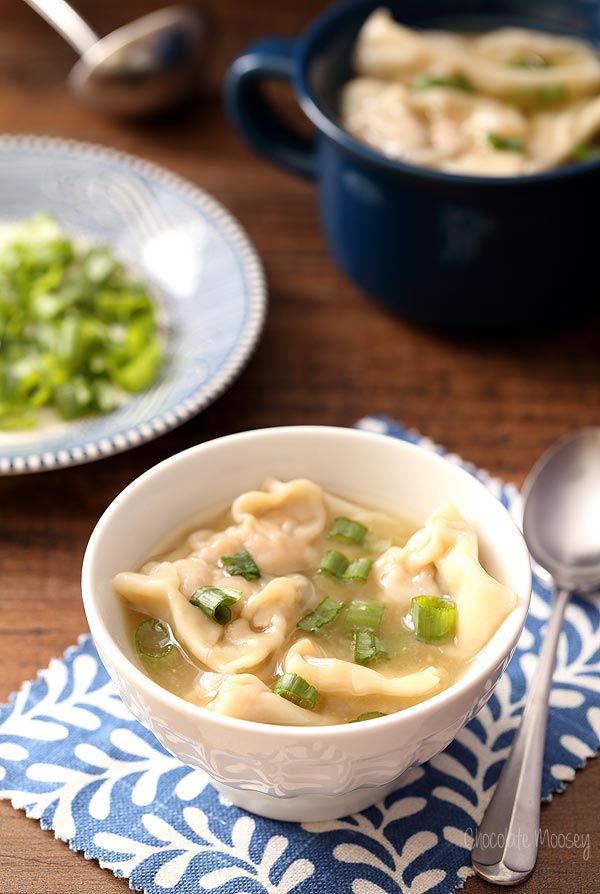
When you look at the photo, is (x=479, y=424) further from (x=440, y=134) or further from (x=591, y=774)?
(x=591, y=774)

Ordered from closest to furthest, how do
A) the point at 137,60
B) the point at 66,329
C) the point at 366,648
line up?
1. the point at 366,648
2. the point at 66,329
3. the point at 137,60

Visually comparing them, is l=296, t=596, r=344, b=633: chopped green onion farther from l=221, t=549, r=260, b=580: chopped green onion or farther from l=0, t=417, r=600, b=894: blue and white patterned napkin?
l=0, t=417, r=600, b=894: blue and white patterned napkin

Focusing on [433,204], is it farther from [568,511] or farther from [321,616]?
[321,616]

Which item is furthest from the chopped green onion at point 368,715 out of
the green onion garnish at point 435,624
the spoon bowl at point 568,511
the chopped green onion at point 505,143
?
the chopped green onion at point 505,143

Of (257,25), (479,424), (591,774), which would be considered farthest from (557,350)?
(257,25)

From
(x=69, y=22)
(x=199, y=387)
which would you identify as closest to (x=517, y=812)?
(x=199, y=387)

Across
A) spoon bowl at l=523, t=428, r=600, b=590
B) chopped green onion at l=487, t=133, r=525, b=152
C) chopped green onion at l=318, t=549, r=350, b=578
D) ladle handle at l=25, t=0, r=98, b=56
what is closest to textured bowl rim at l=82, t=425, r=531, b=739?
chopped green onion at l=318, t=549, r=350, b=578
